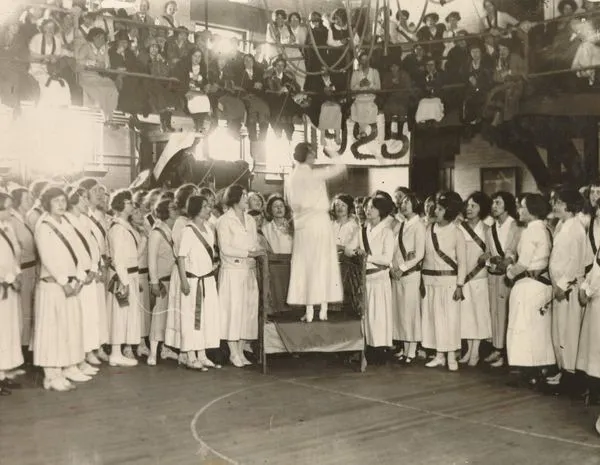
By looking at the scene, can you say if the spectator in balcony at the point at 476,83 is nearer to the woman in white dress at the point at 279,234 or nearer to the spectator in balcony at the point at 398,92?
the spectator in balcony at the point at 398,92

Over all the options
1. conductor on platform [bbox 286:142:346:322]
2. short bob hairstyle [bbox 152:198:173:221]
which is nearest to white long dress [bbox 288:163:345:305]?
conductor on platform [bbox 286:142:346:322]

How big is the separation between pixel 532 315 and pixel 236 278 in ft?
9.23

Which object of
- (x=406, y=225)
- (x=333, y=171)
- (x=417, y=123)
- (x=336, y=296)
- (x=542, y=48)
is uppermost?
(x=542, y=48)

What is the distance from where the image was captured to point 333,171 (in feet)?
22.1

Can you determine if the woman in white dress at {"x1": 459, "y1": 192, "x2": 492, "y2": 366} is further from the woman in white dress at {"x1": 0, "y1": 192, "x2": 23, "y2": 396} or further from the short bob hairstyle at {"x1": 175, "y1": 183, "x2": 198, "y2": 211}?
the woman in white dress at {"x1": 0, "y1": 192, "x2": 23, "y2": 396}

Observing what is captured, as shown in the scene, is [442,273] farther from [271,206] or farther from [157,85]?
[157,85]

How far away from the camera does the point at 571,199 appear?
586 cm

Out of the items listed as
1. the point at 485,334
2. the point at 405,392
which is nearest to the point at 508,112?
the point at 485,334

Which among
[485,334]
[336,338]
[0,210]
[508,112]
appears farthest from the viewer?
[508,112]

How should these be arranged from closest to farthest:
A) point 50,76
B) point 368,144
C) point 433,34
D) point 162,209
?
point 162,209 → point 50,76 → point 368,144 → point 433,34

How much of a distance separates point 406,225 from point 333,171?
41.7 inches

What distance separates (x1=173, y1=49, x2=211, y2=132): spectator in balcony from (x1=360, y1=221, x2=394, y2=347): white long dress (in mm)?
3993

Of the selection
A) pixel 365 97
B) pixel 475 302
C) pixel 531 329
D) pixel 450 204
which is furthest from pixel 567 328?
pixel 365 97

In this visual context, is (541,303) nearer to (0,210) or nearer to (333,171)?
(333,171)
